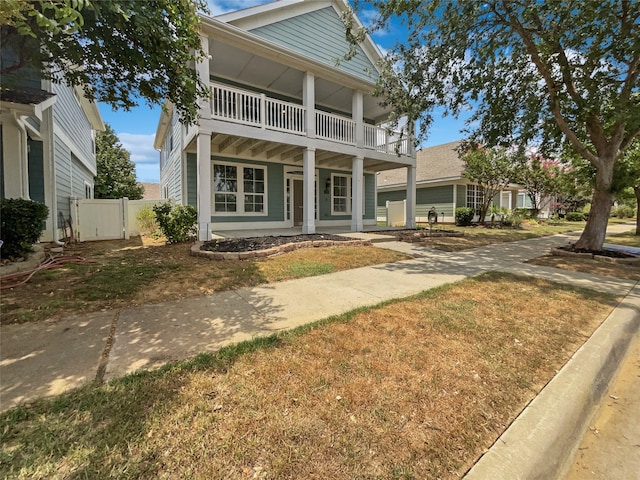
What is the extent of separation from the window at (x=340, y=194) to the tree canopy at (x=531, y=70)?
4667 mm

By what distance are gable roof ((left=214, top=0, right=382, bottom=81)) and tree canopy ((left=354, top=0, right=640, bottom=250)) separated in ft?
7.95

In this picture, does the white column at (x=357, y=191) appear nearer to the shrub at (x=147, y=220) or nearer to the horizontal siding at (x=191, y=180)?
the horizontal siding at (x=191, y=180)

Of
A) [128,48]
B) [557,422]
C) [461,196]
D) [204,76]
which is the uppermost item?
[204,76]

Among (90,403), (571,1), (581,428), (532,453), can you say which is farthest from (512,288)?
(571,1)

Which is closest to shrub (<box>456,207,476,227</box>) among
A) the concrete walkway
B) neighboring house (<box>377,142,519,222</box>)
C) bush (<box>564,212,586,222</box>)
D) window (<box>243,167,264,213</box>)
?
neighboring house (<box>377,142,519,222</box>)

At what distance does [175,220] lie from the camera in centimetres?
782

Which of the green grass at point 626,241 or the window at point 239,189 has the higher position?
the window at point 239,189

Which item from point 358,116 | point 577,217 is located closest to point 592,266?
point 358,116

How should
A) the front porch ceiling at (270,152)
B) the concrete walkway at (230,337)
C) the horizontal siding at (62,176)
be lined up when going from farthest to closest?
the front porch ceiling at (270,152) → the horizontal siding at (62,176) → the concrete walkway at (230,337)

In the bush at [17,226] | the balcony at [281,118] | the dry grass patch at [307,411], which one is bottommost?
the dry grass patch at [307,411]

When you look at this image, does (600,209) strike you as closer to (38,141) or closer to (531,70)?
(531,70)

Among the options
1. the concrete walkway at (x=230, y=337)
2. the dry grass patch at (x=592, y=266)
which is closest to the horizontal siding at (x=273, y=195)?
the concrete walkway at (x=230, y=337)

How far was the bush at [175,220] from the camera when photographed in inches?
307

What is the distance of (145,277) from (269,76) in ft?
27.9
